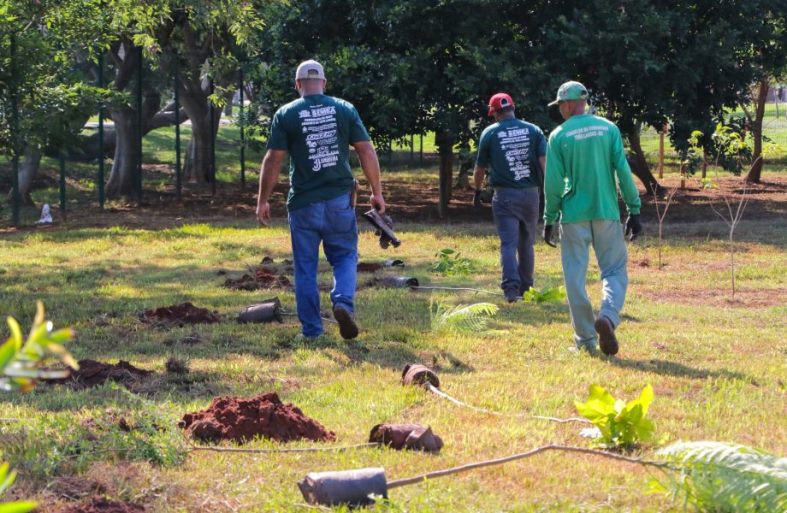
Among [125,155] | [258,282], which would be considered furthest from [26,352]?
[125,155]

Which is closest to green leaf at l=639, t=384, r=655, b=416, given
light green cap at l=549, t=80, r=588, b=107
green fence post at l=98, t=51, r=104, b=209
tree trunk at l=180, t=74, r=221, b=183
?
light green cap at l=549, t=80, r=588, b=107

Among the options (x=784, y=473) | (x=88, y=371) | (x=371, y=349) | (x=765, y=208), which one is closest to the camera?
(x=784, y=473)

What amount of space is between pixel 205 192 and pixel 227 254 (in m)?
10.8

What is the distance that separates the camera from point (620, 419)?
5.45 meters

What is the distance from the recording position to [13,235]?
1830 centimetres

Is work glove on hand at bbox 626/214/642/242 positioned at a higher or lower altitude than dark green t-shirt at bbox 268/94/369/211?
lower

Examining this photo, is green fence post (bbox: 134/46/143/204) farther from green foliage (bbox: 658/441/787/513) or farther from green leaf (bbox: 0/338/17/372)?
green leaf (bbox: 0/338/17/372)

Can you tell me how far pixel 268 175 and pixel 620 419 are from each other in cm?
405

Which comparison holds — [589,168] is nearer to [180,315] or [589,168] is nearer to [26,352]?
[180,315]

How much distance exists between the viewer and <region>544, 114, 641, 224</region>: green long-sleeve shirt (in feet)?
26.5

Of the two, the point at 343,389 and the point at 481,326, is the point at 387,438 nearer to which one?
the point at 343,389

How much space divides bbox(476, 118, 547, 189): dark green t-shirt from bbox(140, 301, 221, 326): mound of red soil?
2.81 meters

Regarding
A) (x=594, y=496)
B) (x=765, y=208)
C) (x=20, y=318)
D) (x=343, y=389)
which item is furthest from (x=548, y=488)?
(x=765, y=208)

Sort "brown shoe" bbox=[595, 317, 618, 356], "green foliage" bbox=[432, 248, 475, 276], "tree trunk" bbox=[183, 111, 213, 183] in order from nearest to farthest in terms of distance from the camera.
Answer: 1. "brown shoe" bbox=[595, 317, 618, 356]
2. "green foliage" bbox=[432, 248, 475, 276]
3. "tree trunk" bbox=[183, 111, 213, 183]
